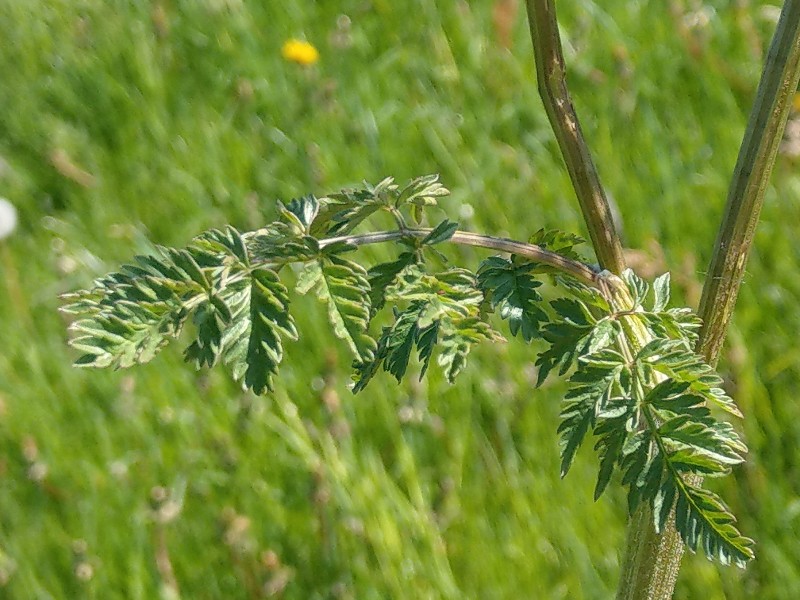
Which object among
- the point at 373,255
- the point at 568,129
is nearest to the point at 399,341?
the point at 568,129

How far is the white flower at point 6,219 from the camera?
257 centimetres

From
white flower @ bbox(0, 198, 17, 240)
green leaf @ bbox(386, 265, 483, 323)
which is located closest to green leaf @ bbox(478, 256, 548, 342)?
green leaf @ bbox(386, 265, 483, 323)

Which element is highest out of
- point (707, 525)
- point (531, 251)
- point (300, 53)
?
point (300, 53)

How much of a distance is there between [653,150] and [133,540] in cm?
156

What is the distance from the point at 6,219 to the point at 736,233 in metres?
2.24

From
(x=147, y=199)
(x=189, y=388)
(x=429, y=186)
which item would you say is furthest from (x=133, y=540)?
(x=429, y=186)

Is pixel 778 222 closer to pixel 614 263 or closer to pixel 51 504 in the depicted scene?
pixel 614 263

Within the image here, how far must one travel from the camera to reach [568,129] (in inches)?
31.5

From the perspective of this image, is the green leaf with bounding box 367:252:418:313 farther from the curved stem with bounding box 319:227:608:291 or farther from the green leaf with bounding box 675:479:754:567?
the green leaf with bounding box 675:479:754:567

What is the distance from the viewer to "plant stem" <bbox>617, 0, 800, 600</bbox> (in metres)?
0.75

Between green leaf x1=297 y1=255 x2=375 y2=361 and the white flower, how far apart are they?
2009 mm

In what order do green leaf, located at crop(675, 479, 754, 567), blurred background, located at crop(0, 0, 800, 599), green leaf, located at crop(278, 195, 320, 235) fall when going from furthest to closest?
blurred background, located at crop(0, 0, 800, 599) < green leaf, located at crop(278, 195, 320, 235) < green leaf, located at crop(675, 479, 754, 567)

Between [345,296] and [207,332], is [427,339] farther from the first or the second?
[207,332]

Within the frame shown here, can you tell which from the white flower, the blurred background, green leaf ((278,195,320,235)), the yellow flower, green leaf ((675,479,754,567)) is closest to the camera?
green leaf ((675,479,754,567))
